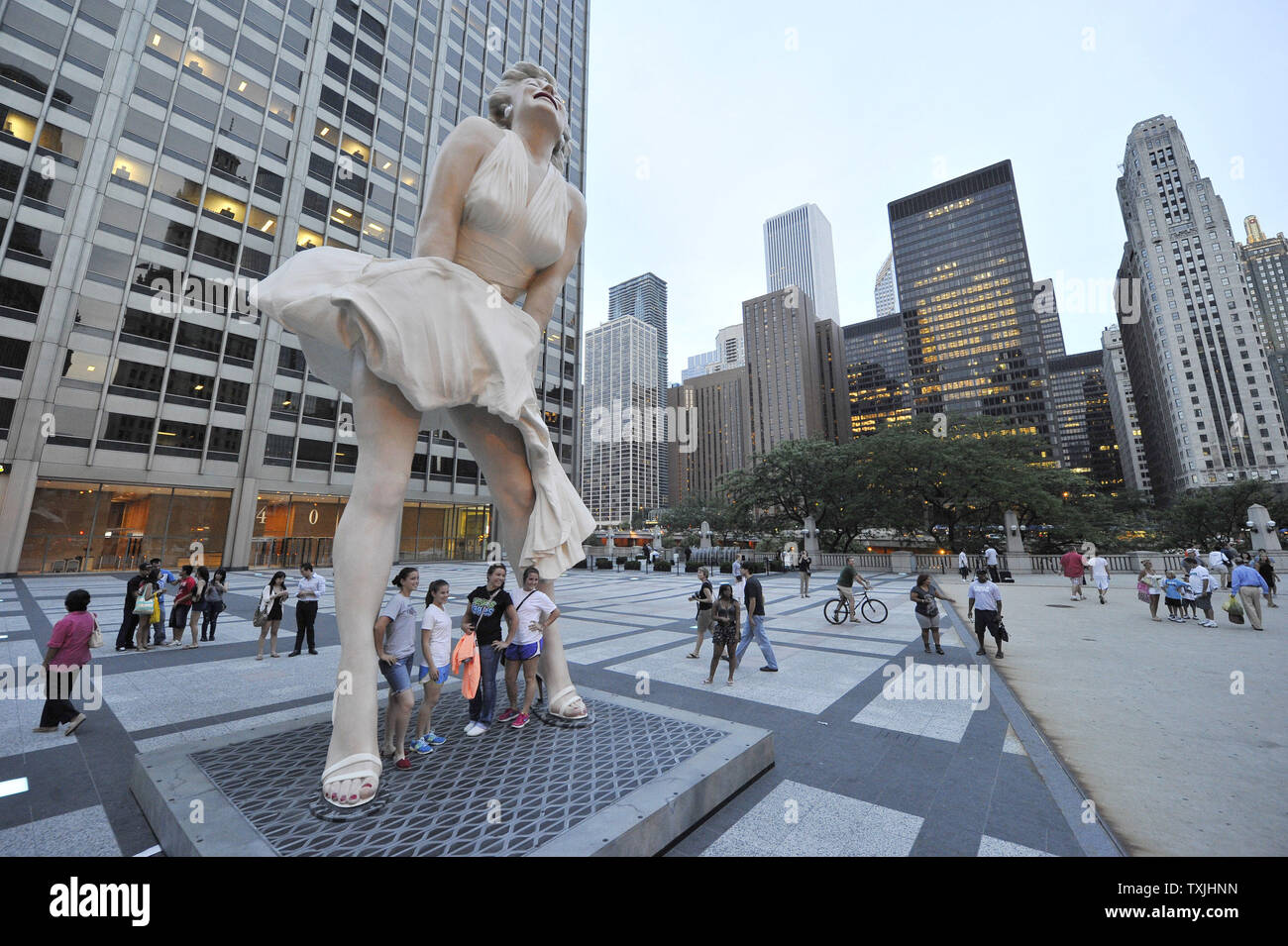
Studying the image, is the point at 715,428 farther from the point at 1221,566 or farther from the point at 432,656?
the point at 432,656

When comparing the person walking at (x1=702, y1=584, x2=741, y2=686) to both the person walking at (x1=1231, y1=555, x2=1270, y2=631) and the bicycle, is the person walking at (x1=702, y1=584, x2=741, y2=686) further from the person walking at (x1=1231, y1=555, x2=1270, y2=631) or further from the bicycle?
the person walking at (x1=1231, y1=555, x2=1270, y2=631)

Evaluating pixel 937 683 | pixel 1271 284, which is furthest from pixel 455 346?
pixel 1271 284

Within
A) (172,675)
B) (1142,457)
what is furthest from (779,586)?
(1142,457)

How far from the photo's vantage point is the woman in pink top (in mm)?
4957

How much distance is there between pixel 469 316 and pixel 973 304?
151 metres

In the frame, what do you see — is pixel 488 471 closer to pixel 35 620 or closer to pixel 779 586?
pixel 35 620

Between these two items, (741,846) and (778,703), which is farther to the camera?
(778,703)

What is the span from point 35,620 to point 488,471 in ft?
49.9

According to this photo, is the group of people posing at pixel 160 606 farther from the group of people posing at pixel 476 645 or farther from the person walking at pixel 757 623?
the person walking at pixel 757 623

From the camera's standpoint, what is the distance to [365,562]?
3.37 m

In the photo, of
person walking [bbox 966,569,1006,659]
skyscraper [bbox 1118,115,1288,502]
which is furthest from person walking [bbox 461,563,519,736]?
skyscraper [bbox 1118,115,1288,502]

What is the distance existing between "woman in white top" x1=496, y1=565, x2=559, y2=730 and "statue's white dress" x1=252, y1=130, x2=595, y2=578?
1.00 ft

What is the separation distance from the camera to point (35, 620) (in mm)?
11930
